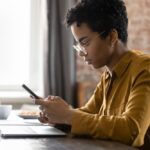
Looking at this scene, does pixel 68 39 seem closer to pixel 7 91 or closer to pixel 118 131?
pixel 7 91

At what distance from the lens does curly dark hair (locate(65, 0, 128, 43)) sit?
5.38 feet

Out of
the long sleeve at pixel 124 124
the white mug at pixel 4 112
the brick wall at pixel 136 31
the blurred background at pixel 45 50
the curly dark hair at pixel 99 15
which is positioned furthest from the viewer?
the brick wall at pixel 136 31

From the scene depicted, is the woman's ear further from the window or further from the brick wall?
the window

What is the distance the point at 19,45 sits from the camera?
13.0 feet

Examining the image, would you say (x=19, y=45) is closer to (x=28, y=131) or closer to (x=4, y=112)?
(x=4, y=112)

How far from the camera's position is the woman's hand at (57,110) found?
1.45 metres

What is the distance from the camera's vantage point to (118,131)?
1.39 m

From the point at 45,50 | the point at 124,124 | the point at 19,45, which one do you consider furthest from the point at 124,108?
the point at 19,45

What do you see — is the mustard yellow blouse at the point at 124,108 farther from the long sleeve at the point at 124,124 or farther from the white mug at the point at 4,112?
the white mug at the point at 4,112

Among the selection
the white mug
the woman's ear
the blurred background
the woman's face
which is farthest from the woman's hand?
the blurred background

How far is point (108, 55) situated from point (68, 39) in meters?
2.03

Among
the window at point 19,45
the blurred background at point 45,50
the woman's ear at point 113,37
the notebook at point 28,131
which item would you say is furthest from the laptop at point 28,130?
the window at point 19,45

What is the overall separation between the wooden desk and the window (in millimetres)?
2559

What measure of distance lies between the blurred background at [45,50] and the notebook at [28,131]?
1964 mm
